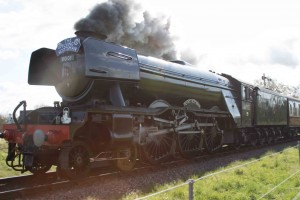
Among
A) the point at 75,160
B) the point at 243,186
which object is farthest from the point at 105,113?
the point at 243,186

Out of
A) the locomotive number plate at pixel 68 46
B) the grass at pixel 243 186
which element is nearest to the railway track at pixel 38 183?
the grass at pixel 243 186

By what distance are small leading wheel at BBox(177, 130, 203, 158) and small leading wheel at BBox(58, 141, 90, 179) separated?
386cm

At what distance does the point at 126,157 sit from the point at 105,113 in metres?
1.45

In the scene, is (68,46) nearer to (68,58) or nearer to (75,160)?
(68,58)

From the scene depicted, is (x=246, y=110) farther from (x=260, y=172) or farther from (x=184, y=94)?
(x=260, y=172)

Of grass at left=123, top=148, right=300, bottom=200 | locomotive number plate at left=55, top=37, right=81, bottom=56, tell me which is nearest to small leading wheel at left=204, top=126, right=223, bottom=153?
grass at left=123, top=148, right=300, bottom=200

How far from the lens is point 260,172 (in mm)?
9289

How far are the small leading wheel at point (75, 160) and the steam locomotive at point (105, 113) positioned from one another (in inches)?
0.8

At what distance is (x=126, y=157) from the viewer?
28.6 feet

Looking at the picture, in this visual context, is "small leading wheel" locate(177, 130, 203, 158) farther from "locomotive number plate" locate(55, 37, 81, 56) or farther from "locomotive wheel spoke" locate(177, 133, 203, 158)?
"locomotive number plate" locate(55, 37, 81, 56)

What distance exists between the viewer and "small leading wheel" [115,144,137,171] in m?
8.60

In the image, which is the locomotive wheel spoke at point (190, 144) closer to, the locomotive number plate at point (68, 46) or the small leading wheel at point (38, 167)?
the small leading wheel at point (38, 167)

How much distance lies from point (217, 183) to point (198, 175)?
4.25ft

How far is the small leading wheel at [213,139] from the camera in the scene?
1294 cm
